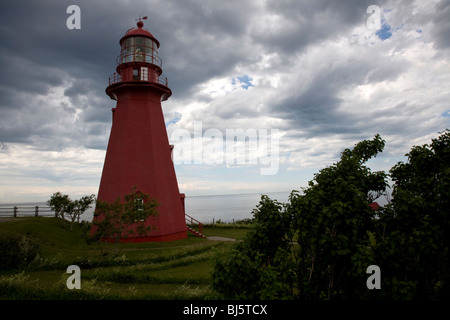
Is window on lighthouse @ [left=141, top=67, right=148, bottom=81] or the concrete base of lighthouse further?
window on lighthouse @ [left=141, top=67, right=148, bottom=81]

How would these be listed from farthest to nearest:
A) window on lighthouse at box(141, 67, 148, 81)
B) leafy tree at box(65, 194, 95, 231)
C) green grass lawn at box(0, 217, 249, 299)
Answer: leafy tree at box(65, 194, 95, 231)
window on lighthouse at box(141, 67, 148, 81)
green grass lawn at box(0, 217, 249, 299)

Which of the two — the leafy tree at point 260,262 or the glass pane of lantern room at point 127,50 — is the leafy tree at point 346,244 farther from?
the glass pane of lantern room at point 127,50

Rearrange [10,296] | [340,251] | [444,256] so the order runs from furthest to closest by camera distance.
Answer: [10,296], [444,256], [340,251]

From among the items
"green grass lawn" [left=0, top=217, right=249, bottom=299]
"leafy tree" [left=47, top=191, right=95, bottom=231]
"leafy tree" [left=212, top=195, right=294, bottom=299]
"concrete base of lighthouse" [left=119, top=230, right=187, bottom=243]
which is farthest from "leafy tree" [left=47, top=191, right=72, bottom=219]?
"leafy tree" [left=212, top=195, right=294, bottom=299]

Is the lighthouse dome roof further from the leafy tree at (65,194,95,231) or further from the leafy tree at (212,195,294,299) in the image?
the leafy tree at (212,195,294,299)

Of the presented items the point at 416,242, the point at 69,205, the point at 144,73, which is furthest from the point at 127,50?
the point at 416,242

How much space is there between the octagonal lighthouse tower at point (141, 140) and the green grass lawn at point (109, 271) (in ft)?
11.2

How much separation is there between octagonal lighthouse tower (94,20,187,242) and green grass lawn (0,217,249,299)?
11.2 feet

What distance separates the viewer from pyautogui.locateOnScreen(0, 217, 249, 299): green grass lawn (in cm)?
945

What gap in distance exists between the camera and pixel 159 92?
2484cm

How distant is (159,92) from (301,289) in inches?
855

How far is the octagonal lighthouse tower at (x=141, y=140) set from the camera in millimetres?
22688
